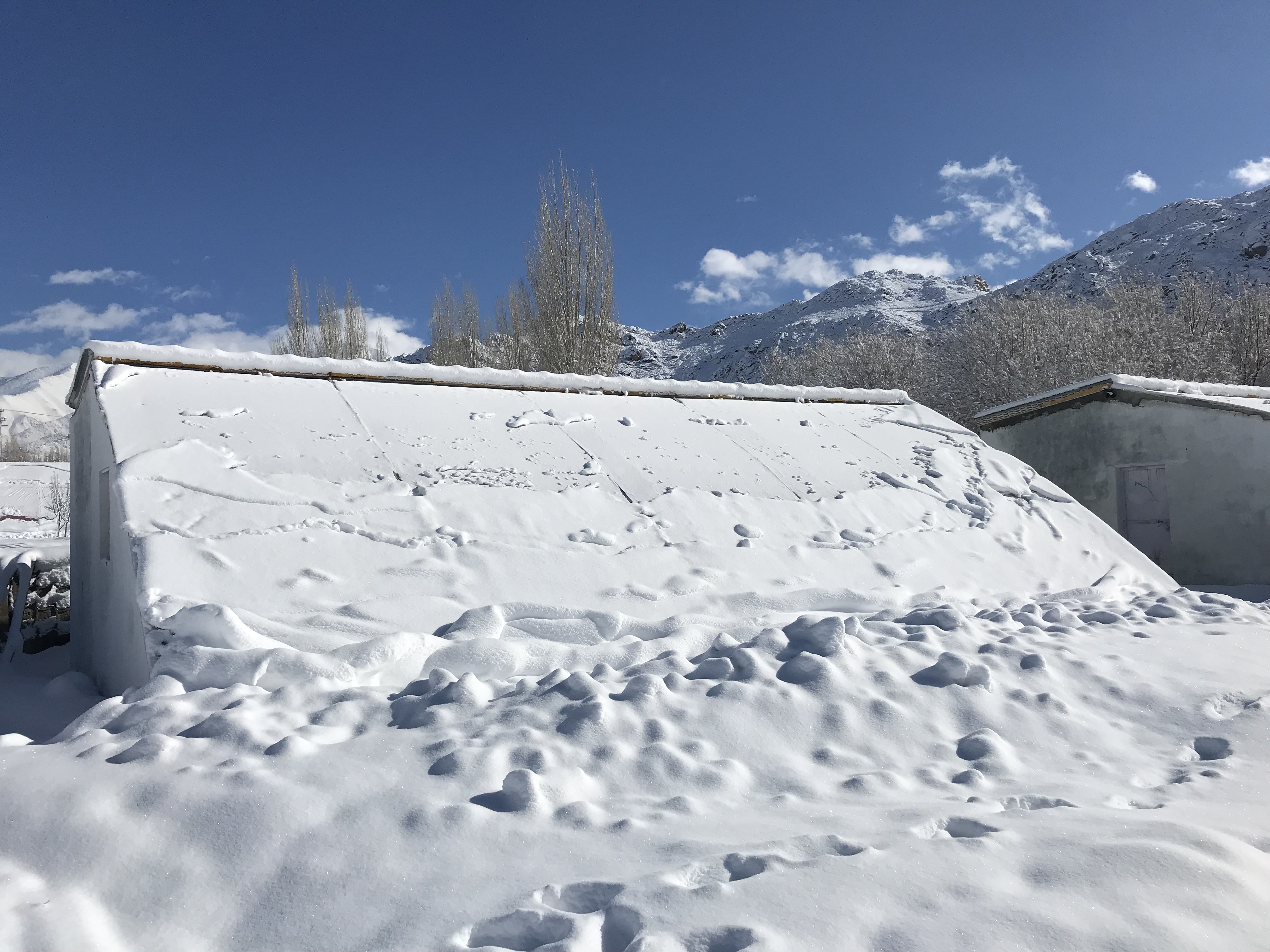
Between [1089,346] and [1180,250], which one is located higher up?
[1180,250]

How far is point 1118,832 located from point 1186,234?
54581 mm

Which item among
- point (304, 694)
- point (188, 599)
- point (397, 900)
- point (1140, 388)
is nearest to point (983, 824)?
point (397, 900)

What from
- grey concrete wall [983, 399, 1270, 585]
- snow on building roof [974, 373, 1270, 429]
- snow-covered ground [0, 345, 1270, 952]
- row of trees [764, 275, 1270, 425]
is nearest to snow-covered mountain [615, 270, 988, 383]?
row of trees [764, 275, 1270, 425]

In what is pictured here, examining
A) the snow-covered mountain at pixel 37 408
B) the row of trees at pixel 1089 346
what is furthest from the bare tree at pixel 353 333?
the snow-covered mountain at pixel 37 408

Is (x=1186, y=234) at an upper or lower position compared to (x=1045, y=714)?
upper

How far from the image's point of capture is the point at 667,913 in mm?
1488

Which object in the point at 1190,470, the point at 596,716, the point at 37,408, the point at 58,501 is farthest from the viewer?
the point at 37,408

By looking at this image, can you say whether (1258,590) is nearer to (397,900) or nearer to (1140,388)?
(1140,388)

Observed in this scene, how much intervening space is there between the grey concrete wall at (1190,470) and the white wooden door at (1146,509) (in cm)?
10

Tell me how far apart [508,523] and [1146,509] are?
8.40m

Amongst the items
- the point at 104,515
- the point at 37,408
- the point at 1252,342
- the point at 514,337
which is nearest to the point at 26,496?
the point at 514,337

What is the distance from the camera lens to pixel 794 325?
2297 inches

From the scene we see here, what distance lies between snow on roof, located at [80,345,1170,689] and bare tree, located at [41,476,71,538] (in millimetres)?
12648

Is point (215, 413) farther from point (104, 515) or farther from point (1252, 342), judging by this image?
point (1252, 342)
